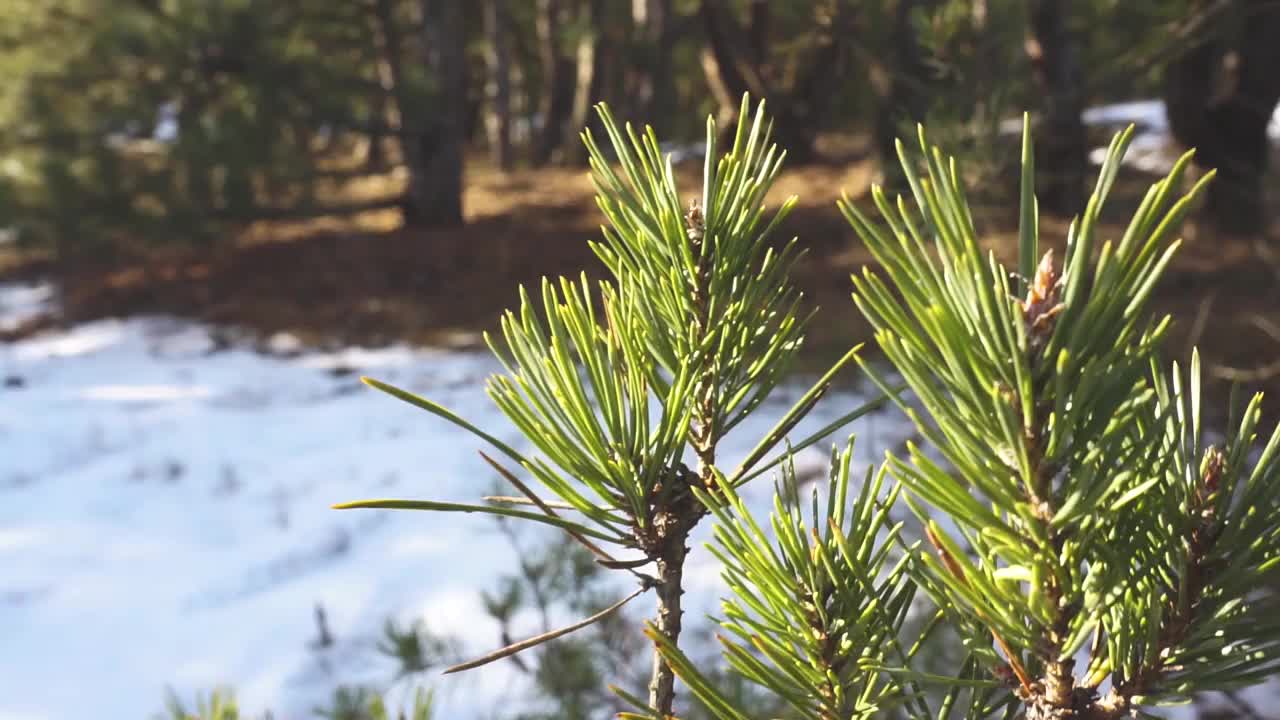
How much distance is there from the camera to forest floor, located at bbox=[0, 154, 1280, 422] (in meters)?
5.07

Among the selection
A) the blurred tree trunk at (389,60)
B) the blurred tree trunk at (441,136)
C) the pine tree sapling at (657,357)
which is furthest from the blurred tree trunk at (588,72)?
the pine tree sapling at (657,357)

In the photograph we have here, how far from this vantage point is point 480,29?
12.9m

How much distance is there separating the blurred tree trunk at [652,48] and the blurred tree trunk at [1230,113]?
344 centimetres

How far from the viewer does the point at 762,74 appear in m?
5.55

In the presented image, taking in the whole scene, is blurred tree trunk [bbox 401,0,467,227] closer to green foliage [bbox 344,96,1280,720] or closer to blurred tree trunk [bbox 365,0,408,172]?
blurred tree trunk [bbox 365,0,408,172]

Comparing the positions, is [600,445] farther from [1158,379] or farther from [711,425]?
[1158,379]

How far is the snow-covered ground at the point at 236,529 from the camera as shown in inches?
116

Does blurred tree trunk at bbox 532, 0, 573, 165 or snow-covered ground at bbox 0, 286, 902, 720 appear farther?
blurred tree trunk at bbox 532, 0, 573, 165

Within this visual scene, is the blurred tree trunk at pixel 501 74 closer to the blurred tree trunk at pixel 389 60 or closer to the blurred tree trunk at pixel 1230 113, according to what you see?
the blurred tree trunk at pixel 389 60

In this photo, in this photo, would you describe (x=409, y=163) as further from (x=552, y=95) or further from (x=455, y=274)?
(x=552, y=95)

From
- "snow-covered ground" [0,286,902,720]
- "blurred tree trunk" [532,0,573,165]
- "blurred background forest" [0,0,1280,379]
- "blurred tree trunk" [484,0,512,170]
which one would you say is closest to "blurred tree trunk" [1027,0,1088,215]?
"blurred background forest" [0,0,1280,379]

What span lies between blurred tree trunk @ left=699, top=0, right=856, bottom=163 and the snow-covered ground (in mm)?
2102

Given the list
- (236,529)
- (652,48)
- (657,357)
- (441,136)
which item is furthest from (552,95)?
(657,357)

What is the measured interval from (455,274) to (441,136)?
4.21 ft
